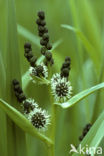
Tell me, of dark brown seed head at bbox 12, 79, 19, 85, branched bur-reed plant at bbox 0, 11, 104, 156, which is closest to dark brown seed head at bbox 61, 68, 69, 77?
branched bur-reed plant at bbox 0, 11, 104, 156

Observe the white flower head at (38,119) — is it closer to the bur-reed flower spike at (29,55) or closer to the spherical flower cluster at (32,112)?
the spherical flower cluster at (32,112)

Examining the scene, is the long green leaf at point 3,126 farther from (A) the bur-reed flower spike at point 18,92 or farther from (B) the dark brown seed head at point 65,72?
(B) the dark brown seed head at point 65,72

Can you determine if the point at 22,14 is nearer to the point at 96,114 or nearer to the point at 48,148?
the point at 96,114

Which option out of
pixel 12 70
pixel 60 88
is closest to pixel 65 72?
pixel 60 88

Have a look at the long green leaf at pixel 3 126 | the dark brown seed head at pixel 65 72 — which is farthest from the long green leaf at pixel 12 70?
the dark brown seed head at pixel 65 72

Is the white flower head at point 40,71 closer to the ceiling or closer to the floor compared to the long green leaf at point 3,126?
closer to the ceiling

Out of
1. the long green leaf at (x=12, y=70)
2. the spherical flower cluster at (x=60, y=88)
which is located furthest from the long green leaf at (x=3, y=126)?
the spherical flower cluster at (x=60, y=88)

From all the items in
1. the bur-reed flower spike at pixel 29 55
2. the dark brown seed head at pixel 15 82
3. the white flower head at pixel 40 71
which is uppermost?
the bur-reed flower spike at pixel 29 55

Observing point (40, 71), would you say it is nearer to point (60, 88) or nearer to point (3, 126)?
point (60, 88)

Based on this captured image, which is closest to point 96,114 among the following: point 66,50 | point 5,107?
point 5,107

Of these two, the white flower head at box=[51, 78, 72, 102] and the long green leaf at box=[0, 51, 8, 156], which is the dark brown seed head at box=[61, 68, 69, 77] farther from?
the long green leaf at box=[0, 51, 8, 156]

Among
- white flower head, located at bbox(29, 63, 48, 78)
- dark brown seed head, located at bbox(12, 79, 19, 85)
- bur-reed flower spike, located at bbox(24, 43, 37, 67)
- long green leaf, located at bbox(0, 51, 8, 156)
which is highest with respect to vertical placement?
bur-reed flower spike, located at bbox(24, 43, 37, 67)
